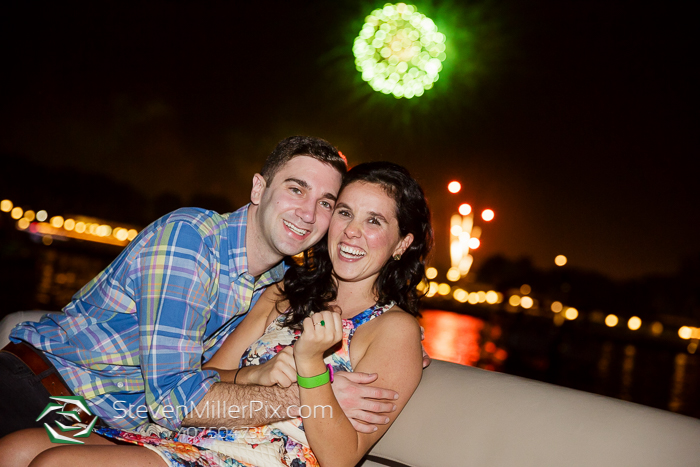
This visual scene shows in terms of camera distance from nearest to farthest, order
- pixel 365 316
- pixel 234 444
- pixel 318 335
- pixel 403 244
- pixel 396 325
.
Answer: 1. pixel 318 335
2. pixel 234 444
3. pixel 396 325
4. pixel 365 316
5. pixel 403 244

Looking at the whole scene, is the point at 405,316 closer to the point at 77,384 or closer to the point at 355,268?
the point at 355,268

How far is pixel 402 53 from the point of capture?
18.1 feet

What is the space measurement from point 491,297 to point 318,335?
110653 millimetres

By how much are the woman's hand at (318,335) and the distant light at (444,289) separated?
111037 millimetres

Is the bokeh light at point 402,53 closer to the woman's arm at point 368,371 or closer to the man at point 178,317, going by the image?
the man at point 178,317

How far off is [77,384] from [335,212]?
1758 millimetres

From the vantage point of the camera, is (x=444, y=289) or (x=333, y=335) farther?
(x=444, y=289)

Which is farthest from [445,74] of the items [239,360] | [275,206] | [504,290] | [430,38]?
[504,290]

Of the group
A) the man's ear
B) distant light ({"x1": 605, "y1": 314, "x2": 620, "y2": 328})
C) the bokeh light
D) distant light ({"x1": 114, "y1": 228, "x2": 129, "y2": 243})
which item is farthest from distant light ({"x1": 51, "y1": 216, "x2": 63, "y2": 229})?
the man's ear

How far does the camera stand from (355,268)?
10.1 ft

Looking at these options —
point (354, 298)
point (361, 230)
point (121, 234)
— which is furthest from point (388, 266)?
point (121, 234)

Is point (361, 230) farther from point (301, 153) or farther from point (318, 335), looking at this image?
point (318, 335)

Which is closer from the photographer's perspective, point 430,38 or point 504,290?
point 430,38

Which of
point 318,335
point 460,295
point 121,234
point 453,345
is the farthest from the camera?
point 460,295
